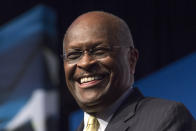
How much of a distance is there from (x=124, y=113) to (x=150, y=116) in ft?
0.42

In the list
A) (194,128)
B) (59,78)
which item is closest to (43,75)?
(59,78)

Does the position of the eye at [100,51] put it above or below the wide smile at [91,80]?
above

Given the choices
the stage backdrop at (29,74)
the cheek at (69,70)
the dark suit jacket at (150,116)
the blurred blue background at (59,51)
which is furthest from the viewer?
the stage backdrop at (29,74)

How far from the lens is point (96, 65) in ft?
4.81

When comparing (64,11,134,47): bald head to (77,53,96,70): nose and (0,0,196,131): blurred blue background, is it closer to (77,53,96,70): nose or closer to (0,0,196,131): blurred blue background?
(77,53,96,70): nose

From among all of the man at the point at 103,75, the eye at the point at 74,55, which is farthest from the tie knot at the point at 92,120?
the eye at the point at 74,55

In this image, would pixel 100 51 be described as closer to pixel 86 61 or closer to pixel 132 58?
pixel 86 61

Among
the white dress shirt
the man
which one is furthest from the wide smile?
the white dress shirt

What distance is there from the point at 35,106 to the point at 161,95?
1.58 metres

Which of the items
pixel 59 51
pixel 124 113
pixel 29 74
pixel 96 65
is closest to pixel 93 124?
pixel 124 113

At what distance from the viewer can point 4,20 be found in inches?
146

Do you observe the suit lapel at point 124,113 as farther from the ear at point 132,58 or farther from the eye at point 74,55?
the eye at point 74,55

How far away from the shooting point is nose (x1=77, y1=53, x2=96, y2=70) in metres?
1.45

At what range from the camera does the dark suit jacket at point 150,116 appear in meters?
1.28
